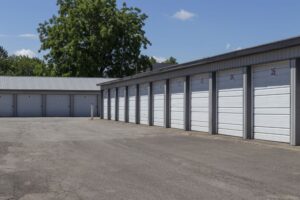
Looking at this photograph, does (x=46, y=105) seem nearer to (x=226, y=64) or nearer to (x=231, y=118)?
(x=226, y=64)

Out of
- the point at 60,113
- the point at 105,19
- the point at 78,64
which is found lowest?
the point at 60,113

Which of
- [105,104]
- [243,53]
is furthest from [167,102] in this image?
[105,104]

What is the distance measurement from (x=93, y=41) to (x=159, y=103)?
34.4 meters

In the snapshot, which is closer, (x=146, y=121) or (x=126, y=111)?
(x=146, y=121)

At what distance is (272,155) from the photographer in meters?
13.2

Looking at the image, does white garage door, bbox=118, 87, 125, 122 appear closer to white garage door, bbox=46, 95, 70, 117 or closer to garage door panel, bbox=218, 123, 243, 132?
white garage door, bbox=46, 95, 70, 117

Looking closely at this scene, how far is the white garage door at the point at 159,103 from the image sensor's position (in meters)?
27.8

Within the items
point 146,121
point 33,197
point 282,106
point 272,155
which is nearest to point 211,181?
point 33,197

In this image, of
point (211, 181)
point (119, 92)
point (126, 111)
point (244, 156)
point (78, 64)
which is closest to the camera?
point (211, 181)

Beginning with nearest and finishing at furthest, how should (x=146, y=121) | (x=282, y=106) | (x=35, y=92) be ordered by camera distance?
(x=282, y=106)
(x=146, y=121)
(x=35, y=92)

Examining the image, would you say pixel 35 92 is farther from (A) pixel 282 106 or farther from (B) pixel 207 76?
(A) pixel 282 106

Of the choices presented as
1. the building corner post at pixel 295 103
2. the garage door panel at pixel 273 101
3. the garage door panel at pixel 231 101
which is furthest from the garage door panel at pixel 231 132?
the building corner post at pixel 295 103

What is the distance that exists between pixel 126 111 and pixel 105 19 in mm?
30783

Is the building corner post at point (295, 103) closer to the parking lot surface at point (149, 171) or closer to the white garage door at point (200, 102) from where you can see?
the parking lot surface at point (149, 171)
